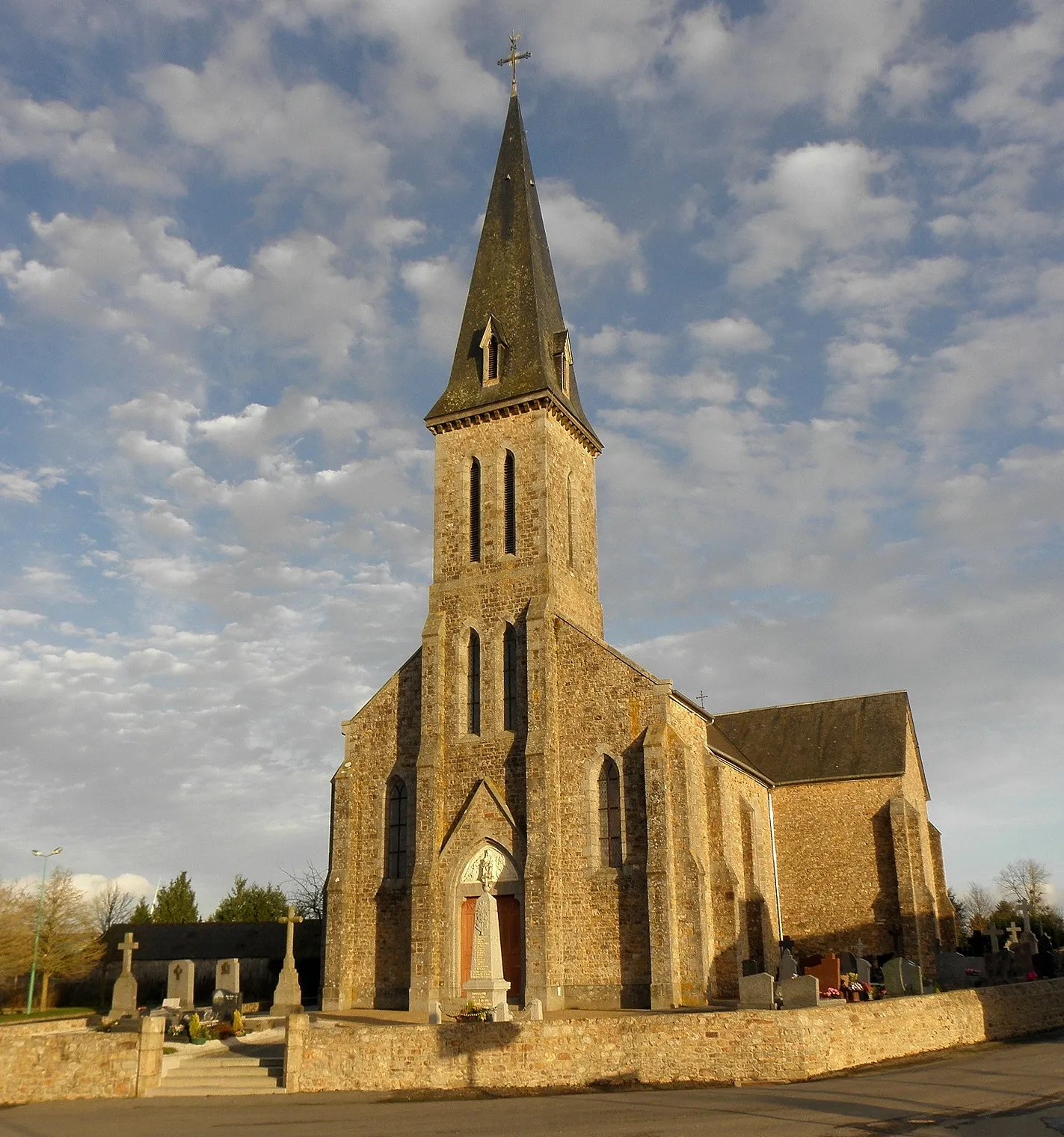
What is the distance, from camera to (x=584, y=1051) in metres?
17.6

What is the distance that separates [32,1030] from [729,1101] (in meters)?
15.3

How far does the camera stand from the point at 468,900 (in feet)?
93.3

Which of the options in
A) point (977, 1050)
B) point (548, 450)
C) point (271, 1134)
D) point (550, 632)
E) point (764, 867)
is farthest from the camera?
point (764, 867)

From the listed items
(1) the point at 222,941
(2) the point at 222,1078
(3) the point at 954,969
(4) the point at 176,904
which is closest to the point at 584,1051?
(2) the point at 222,1078

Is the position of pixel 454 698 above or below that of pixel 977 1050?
above

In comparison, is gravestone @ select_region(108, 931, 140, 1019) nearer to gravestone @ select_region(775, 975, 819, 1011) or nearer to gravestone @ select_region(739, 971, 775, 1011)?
gravestone @ select_region(739, 971, 775, 1011)

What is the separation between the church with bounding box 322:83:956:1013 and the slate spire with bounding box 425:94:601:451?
81 mm

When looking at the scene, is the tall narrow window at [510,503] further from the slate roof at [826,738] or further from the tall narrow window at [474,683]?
the slate roof at [826,738]

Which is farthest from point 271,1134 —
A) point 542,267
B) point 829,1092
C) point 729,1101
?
point 542,267

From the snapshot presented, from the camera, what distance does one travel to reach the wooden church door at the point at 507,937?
90.4 feet

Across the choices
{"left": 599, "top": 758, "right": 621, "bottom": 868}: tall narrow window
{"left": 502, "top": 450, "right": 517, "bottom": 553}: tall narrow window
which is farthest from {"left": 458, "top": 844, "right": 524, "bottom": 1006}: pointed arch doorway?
{"left": 502, "top": 450, "right": 517, "bottom": 553}: tall narrow window

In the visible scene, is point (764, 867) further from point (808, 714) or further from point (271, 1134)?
point (271, 1134)

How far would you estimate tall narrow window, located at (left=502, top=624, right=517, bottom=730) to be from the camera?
30109mm

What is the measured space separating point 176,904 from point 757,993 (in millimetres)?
49743
